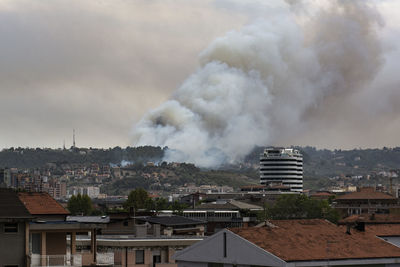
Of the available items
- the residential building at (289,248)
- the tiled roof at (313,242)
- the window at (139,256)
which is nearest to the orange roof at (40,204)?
the residential building at (289,248)

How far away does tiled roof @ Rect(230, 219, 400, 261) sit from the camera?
49594mm

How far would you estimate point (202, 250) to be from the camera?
5247 centimetres

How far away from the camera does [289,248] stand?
49875 mm

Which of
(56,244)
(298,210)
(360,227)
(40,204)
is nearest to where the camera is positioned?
(56,244)

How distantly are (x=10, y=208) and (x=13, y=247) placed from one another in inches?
73.2

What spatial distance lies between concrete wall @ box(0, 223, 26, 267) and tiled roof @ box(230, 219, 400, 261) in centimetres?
1293

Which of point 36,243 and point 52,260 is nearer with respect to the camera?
point 52,260

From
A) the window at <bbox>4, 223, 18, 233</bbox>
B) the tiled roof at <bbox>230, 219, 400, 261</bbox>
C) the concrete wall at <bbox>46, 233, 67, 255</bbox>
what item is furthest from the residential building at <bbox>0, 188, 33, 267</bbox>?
the tiled roof at <bbox>230, 219, 400, 261</bbox>

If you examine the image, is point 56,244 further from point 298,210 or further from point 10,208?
point 298,210

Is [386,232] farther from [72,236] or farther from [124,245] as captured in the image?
[72,236]

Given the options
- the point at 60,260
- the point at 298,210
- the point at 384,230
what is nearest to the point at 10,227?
the point at 60,260

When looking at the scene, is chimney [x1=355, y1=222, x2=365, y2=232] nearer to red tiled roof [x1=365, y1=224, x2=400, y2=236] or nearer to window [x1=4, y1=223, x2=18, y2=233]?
red tiled roof [x1=365, y1=224, x2=400, y2=236]

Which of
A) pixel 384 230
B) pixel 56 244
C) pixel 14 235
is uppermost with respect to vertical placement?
pixel 14 235

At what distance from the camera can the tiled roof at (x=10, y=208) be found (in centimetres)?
4338
